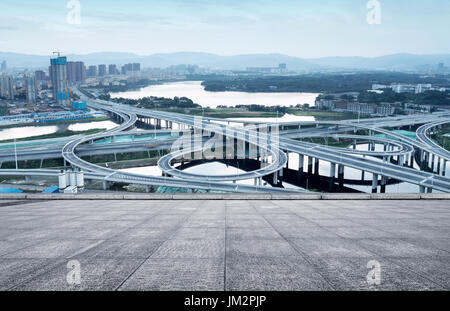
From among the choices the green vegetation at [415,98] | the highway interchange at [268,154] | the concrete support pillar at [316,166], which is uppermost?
the green vegetation at [415,98]

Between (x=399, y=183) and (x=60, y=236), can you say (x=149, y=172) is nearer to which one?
(x=399, y=183)

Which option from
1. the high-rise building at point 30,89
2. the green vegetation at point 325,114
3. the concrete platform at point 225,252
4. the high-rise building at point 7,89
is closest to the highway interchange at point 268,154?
the green vegetation at point 325,114

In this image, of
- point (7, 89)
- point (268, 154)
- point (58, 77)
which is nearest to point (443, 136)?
point (268, 154)

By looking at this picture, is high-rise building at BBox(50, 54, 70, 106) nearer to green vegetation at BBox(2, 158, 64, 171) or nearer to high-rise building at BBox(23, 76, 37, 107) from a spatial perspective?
high-rise building at BBox(23, 76, 37, 107)

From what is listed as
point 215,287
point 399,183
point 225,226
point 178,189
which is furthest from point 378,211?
point 399,183

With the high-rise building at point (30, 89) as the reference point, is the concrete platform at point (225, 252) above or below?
below

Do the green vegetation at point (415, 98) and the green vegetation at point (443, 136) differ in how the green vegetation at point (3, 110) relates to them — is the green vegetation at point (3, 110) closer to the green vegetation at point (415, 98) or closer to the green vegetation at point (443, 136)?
the green vegetation at point (443, 136)

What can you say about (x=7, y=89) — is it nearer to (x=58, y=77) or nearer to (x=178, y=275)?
(x=58, y=77)
